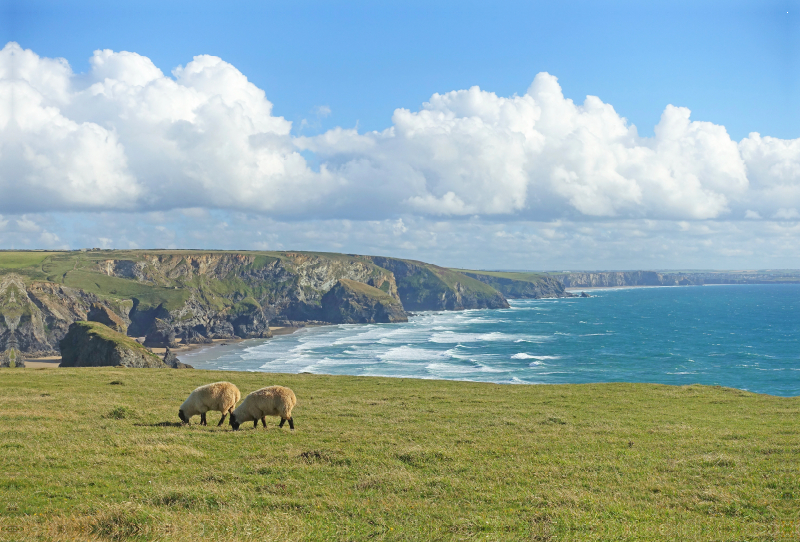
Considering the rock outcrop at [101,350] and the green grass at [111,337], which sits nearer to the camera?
the rock outcrop at [101,350]

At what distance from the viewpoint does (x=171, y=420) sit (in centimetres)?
2505

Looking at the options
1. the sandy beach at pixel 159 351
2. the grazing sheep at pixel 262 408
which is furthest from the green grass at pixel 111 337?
the grazing sheep at pixel 262 408

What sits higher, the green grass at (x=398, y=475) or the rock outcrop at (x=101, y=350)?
the green grass at (x=398, y=475)

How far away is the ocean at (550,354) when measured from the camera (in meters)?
95.0

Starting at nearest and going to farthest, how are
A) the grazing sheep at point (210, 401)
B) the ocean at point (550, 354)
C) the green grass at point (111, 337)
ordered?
the grazing sheep at point (210, 401)
the ocean at point (550, 354)
the green grass at point (111, 337)

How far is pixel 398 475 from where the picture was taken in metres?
15.8

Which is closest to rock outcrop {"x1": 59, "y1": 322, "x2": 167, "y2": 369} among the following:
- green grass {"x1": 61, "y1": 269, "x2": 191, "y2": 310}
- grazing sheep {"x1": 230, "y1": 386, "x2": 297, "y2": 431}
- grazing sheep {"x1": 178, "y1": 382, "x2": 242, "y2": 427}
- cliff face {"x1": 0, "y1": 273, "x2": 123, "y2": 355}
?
cliff face {"x1": 0, "y1": 273, "x2": 123, "y2": 355}

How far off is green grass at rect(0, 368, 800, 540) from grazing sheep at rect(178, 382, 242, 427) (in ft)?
2.82

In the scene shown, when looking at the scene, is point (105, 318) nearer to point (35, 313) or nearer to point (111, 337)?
point (35, 313)

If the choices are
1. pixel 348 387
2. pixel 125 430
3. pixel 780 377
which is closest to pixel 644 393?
pixel 348 387

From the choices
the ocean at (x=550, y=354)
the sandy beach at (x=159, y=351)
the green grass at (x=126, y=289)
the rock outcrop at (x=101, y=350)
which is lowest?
the sandy beach at (x=159, y=351)

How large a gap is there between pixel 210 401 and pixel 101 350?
290ft

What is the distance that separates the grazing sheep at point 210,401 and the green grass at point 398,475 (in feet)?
2.82

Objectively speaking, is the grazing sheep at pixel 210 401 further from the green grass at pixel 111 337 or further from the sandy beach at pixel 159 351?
the green grass at pixel 111 337
